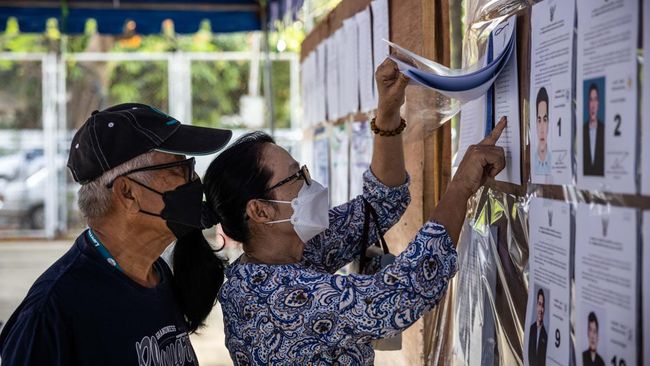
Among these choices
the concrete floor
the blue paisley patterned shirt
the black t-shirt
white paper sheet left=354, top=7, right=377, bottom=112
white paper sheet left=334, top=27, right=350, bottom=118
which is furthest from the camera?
the concrete floor

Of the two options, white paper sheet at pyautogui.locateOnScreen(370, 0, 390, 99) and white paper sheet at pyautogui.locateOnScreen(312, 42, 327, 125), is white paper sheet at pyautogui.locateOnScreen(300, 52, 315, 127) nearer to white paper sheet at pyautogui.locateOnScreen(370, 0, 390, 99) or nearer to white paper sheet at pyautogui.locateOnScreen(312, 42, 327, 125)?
white paper sheet at pyautogui.locateOnScreen(312, 42, 327, 125)

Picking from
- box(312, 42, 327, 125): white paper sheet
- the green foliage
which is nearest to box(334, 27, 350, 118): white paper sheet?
box(312, 42, 327, 125): white paper sheet

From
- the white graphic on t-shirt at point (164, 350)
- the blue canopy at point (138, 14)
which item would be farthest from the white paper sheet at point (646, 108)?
the blue canopy at point (138, 14)

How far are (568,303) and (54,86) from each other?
1263 cm

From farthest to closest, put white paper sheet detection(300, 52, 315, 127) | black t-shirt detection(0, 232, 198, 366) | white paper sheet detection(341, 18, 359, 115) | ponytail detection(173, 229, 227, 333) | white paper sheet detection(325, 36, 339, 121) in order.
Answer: white paper sheet detection(300, 52, 315, 127)
white paper sheet detection(325, 36, 339, 121)
white paper sheet detection(341, 18, 359, 115)
ponytail detection(173, 229, 227, 333)
black t-shirt detection(0, 232, 198, 366)

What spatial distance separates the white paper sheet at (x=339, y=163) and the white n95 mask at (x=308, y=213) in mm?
1647

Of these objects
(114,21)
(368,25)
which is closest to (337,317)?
(368,25)

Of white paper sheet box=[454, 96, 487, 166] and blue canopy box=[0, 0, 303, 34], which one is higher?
blue canopy box=[0, 0, 303, 34]

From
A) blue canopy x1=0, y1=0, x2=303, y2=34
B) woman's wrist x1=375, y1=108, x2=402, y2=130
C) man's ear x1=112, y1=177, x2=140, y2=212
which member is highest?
blue canopy x1=0, y1=0, x2=303, y2=34

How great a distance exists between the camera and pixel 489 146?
71.4 inches

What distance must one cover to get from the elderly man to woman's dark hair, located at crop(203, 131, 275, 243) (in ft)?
0.26

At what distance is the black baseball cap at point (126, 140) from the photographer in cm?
186

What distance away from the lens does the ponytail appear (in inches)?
84.4

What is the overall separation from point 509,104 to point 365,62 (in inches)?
57.8
